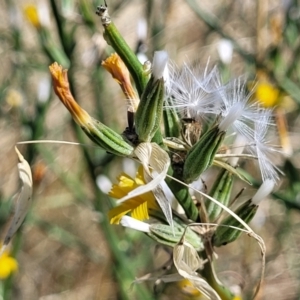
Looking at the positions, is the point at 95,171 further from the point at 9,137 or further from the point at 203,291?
the point at 9,137

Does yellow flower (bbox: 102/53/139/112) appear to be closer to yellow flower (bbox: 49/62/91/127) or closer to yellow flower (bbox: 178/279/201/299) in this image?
yellow flower (bbox: 49/62/91/127)

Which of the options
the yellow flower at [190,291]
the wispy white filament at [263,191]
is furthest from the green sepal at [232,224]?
the yellow flower at [190,291]

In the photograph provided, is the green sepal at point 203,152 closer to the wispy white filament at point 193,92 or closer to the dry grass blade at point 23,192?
the wispy white filament at point 193,92

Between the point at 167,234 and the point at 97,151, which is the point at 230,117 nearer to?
the point at 167,234

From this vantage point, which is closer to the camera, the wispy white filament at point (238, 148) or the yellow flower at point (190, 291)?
the wispy white filament at point (238, 148)

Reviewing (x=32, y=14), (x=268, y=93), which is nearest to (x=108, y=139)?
(x=268, y=93)

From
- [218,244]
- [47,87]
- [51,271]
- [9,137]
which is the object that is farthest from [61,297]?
[218,244]
